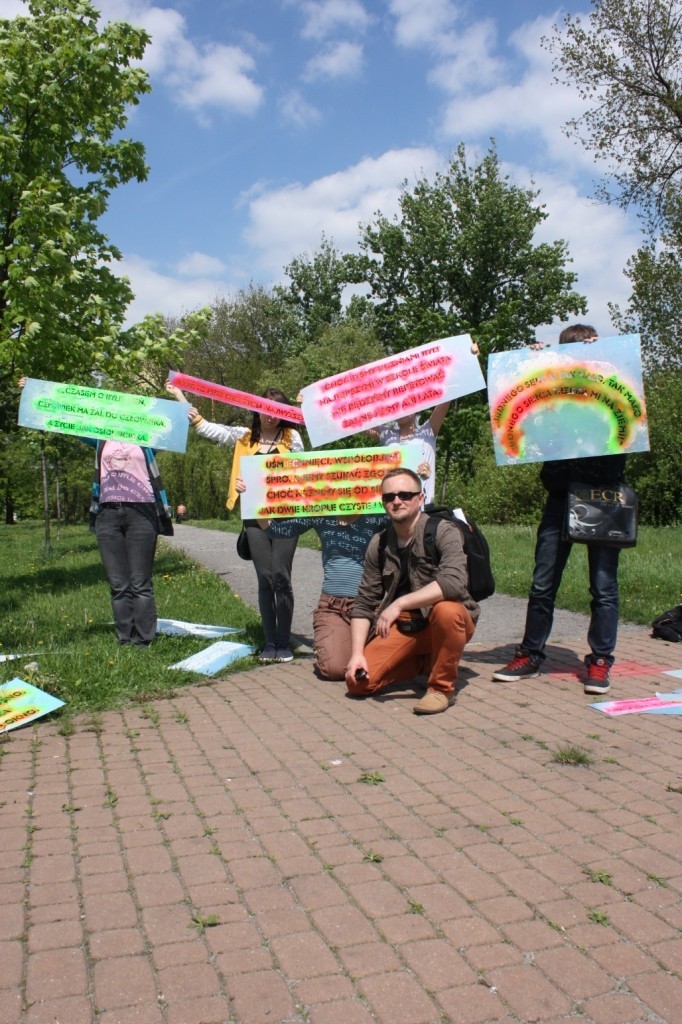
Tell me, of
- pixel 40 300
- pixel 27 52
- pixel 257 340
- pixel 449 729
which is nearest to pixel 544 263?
pixel 257 340

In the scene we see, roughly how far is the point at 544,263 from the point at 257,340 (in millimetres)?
18582

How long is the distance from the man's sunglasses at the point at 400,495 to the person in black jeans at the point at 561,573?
0.89 m

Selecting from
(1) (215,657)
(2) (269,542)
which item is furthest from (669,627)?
(1) (215,657)

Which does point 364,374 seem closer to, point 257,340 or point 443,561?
point 443,561

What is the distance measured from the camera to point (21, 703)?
5348 millimetres

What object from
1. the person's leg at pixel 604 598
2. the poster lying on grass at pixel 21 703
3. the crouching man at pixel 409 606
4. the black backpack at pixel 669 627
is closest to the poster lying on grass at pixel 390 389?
the crouching man at pixel 409 606

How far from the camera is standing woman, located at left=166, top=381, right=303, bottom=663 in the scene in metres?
6.59

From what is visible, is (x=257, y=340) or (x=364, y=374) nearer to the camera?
(x=364, y=374)

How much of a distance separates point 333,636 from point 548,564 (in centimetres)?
151

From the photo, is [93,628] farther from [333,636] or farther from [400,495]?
[400,495]

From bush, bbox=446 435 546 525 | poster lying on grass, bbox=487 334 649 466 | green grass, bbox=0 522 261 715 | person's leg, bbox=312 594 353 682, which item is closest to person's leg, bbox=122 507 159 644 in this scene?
green grass, bbox=0 522 261 715

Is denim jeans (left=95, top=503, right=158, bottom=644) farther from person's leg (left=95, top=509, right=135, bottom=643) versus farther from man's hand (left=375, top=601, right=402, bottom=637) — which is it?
man's hand (left=375, top=601, right=402, bottom=637)

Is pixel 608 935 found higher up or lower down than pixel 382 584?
lower down

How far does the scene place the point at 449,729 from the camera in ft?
16.6
